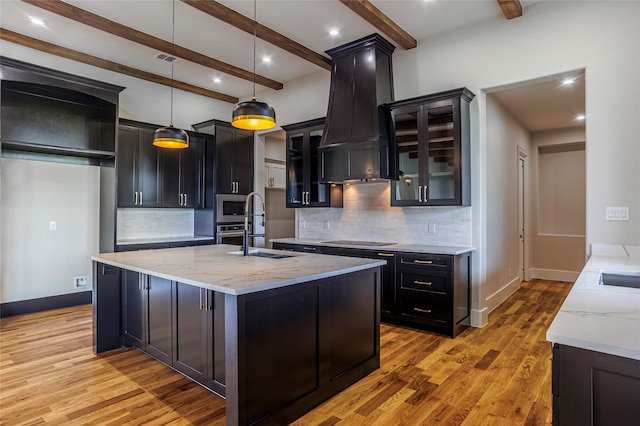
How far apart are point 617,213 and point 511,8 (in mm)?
2118

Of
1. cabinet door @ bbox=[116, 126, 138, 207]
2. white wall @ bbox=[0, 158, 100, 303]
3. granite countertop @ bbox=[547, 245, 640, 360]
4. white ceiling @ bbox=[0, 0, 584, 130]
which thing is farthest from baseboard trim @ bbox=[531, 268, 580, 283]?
white wall @ bbox=[0, 158, 100, 303]

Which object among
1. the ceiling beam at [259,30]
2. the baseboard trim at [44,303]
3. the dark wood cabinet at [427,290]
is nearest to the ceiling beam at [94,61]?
the ceiling beam at [259,30]

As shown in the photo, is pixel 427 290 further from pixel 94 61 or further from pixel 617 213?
pixel 94 61

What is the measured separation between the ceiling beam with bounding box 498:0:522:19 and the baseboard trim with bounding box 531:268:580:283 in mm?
4836

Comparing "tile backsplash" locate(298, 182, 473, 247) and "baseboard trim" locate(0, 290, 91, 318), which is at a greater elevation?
"tile backsplash" locate(298, 182, 473, 247)

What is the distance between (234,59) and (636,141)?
14.7ft

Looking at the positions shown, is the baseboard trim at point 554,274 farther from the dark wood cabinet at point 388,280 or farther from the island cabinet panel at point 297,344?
the island cabinet panel at point 297,344

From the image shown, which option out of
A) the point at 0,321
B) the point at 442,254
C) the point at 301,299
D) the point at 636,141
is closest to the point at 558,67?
the point at 636,141

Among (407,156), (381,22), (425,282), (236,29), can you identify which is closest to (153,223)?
(236,29)

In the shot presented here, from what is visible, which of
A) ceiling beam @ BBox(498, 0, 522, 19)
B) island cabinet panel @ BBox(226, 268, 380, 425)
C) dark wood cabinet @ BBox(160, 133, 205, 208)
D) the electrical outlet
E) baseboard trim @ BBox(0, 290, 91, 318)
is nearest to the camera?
island cabinet panel @ BBox(226, 268, 380, 425)

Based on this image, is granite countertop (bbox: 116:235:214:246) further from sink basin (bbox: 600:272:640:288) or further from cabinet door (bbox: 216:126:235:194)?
sink basin (bbox: 600:272:640:288)

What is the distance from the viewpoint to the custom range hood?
13.8ft

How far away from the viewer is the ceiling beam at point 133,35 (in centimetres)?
354

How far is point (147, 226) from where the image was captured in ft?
18.6
